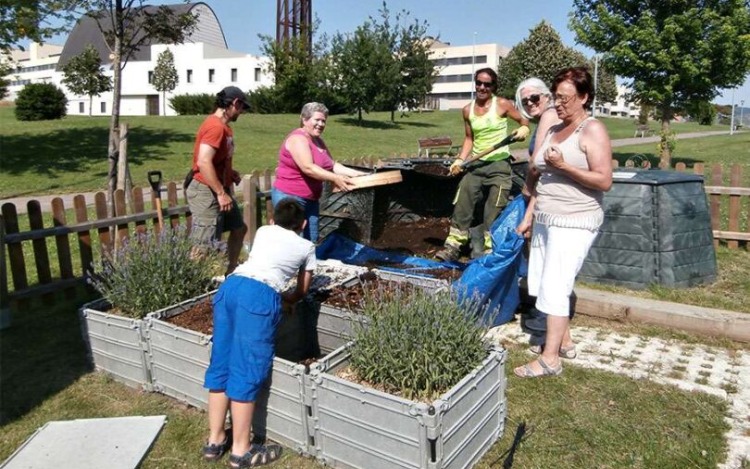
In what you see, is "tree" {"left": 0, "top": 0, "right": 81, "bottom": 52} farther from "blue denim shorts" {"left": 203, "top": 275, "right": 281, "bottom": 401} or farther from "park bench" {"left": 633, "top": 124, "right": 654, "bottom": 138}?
"park bench" {"left": 633, "top": 124, "right": 654, "bottom": 138}

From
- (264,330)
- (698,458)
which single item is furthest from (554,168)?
(264,330)

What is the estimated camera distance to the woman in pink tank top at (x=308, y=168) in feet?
14.3

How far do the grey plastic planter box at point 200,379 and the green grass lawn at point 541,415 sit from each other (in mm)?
101

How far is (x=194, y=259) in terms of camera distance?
4.20 m

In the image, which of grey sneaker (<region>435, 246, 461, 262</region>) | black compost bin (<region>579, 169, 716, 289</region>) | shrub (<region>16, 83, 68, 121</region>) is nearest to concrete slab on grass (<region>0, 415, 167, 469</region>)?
grey sneaker (<region>435, 246, 461, 262</region>)

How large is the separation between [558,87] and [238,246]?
128 inches

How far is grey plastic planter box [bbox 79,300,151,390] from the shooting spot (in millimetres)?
3668

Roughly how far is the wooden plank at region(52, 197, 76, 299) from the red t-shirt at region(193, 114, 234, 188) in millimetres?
1381

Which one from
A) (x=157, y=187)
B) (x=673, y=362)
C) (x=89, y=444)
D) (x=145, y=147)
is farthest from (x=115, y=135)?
(x=145, y=147)

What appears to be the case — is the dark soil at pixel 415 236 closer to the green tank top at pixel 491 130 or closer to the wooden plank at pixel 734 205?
the green tank top at pixel 491 130

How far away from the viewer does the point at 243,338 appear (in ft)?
9.34

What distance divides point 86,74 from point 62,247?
33.8 meters

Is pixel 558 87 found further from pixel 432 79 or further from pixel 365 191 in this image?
pixel 432 79

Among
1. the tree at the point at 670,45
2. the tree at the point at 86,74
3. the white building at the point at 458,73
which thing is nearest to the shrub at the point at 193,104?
the tree at the point at 86,74
